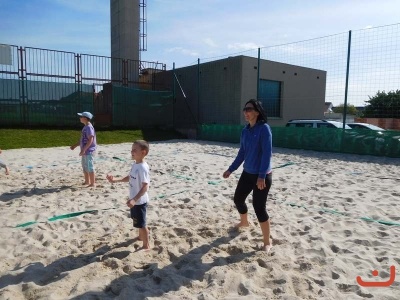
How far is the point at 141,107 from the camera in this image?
Answer: 19812 mm

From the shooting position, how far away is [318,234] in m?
3.88

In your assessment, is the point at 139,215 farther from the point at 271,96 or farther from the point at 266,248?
the point at 271,96

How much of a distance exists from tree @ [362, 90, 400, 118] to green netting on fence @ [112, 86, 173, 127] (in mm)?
11407

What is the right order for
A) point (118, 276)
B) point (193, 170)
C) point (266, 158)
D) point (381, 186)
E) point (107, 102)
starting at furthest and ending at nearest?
point (107, 102) < point (193, 170) < point (381, 186) < point (266, 158) < point (118, 276)

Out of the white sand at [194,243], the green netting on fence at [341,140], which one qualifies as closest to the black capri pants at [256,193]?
the white sand at [194,243]

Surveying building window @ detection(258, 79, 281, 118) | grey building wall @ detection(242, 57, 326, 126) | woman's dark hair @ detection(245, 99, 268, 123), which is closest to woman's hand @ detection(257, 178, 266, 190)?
woman's dark hair @ detection(245, 99, 268, 123)

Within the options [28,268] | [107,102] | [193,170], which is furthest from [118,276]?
[107,102]

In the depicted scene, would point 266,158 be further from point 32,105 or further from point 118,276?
point 32,105

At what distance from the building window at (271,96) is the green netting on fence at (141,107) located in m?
5.81

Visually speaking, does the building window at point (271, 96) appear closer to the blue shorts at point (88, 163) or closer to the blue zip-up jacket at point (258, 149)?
the blue shorts at point (88, 163)

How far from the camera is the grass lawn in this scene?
13593mm

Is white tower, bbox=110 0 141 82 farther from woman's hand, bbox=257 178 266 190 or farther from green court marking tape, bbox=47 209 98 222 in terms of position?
woman's hand, bbox=257 178 266 190

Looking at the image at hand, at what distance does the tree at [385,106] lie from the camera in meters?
13.5

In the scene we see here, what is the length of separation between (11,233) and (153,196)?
7.31ft
